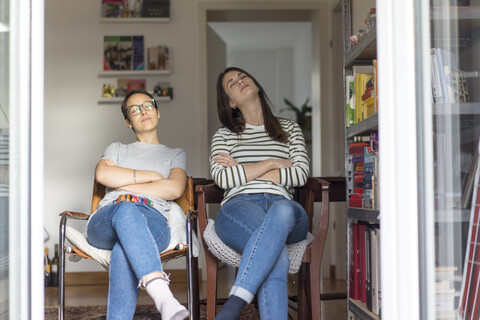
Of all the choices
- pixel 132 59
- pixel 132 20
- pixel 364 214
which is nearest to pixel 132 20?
pixel 132 20

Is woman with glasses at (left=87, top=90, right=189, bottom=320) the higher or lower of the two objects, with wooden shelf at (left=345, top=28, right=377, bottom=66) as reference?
lower

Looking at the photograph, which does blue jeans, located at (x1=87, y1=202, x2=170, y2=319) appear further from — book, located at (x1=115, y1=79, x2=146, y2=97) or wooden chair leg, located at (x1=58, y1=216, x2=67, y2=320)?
book, located at (x1=115, y1=79, x2=146, y2=97)

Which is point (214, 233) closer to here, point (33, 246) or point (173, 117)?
point (33, 246)

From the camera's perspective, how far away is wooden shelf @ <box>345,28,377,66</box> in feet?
7.54

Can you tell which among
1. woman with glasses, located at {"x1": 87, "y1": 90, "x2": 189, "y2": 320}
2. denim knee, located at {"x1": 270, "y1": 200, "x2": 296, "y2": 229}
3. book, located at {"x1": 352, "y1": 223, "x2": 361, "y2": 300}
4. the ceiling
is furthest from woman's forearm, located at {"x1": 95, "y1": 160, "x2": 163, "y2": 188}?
the ceiling

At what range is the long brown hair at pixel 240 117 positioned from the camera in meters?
2.91

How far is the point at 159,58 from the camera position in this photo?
16.1 ft

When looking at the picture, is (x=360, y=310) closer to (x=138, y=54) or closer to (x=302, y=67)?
(x=138, y=54)

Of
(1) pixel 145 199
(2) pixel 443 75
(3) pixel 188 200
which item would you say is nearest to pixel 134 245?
(1) pixel 145 199

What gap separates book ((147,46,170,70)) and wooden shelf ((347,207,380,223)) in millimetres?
2674

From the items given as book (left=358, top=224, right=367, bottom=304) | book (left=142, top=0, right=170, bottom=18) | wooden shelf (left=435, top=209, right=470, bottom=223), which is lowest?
book (left=358, top=224, right=367, bottom=304)

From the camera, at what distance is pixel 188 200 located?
2951 mm

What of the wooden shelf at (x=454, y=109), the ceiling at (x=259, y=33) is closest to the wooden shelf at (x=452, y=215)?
the wooden shelf at (x=454, y=109)

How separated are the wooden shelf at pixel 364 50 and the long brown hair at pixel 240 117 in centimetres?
44
